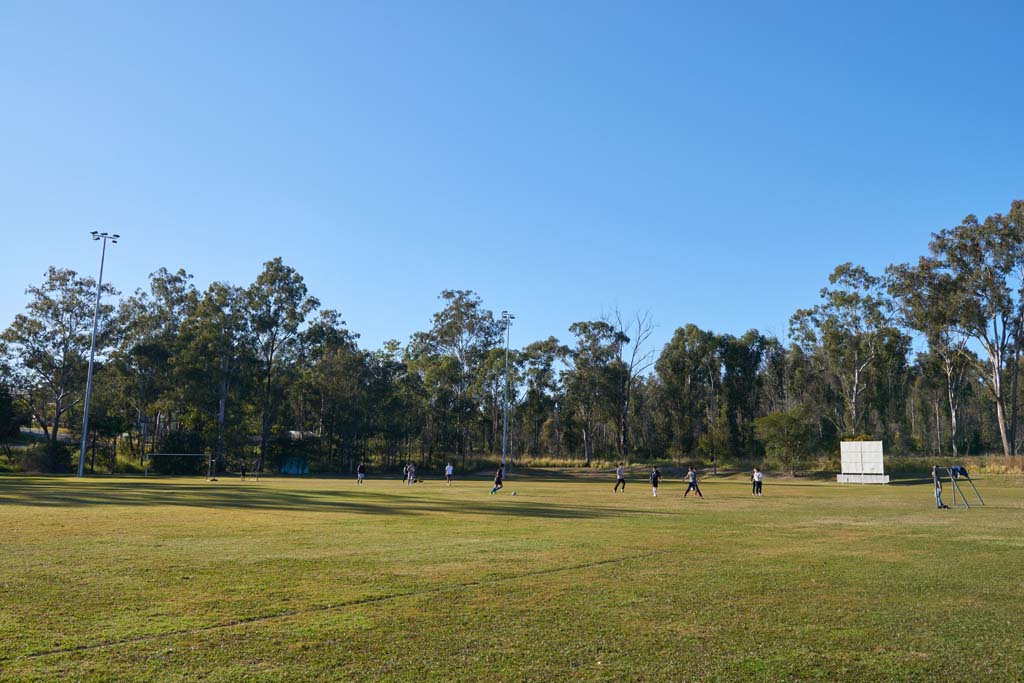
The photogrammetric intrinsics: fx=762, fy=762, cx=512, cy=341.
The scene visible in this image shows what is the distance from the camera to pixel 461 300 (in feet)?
332

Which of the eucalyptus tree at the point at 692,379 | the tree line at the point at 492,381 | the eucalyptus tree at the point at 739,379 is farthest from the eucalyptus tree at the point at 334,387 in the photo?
the eucalyptus tree at the point at 739,379

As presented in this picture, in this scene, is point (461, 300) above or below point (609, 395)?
above

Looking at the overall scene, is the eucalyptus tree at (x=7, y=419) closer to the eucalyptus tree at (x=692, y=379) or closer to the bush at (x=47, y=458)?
the bush at (x=47, y=458)

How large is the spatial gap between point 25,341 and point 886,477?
7560cm

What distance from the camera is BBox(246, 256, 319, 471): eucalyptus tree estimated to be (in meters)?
78.1

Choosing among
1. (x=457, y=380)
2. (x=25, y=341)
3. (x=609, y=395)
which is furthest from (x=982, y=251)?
(x=25, y=341)

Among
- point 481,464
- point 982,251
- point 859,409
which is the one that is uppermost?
point 982,251

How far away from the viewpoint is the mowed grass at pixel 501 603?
6.87 m

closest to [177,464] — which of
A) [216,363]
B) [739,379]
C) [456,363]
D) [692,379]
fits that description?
[216,363]

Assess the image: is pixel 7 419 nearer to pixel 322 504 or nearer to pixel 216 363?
pixel 216 363

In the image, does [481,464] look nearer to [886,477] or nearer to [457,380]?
[457,380]

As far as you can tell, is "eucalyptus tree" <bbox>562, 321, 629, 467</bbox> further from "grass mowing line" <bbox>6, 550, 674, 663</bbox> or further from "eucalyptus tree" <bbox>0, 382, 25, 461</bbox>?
"grass mowing line" <bbox>6, 550, 674, 663</bbox>

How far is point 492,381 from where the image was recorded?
98.4 m

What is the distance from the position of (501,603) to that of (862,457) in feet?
174
